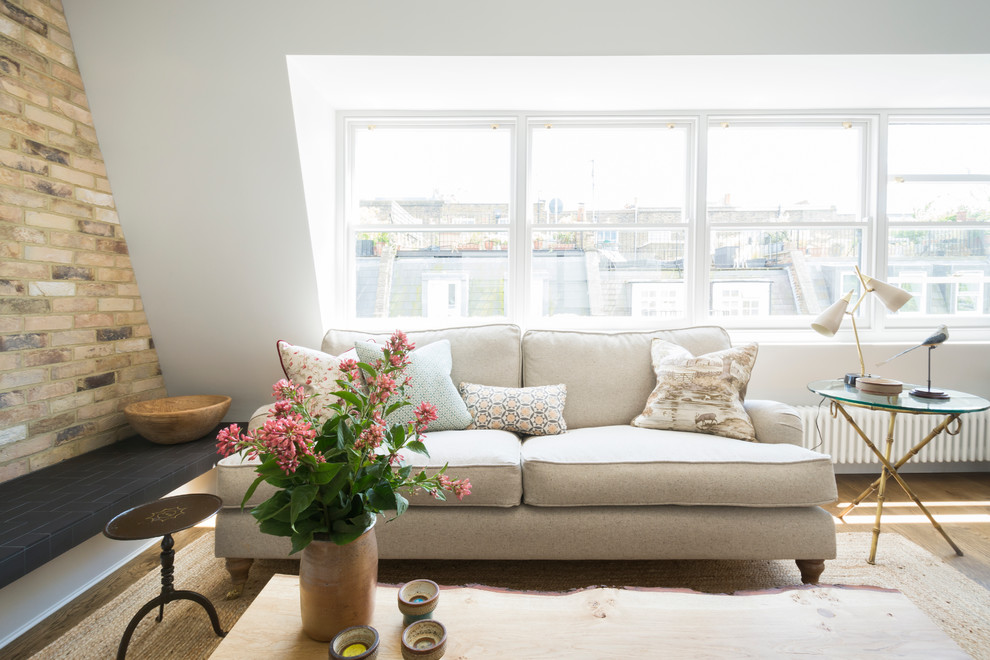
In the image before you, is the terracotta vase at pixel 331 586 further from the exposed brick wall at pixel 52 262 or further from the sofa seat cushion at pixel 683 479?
the exposed brick wall at pixel 52 262

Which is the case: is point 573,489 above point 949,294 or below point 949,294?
below

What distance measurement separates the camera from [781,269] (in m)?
3.07

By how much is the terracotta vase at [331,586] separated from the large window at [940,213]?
357cm

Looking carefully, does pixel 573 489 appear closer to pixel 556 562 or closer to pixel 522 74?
pixel 556 562

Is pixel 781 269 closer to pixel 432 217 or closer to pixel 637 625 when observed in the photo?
pixel 432 217

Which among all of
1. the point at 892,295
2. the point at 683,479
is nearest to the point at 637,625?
the point at 683,479

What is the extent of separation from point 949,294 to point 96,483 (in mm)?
4664

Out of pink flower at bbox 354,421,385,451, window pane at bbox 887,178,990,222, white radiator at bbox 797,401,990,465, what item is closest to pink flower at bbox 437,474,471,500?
pink flower at bbox 354,421,385,451

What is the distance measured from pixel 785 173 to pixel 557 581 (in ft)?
9.22

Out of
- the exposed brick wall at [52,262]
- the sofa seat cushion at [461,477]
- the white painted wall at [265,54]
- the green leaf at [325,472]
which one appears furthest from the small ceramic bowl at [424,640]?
the white painted wall at [265,54]

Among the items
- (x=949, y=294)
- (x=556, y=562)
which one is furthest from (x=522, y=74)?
(x=949, y=294)

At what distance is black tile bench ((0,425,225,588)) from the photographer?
57.4 inches

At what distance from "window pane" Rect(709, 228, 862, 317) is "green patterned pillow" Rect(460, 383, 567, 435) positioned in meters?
1.50

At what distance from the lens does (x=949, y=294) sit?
3070 mm
